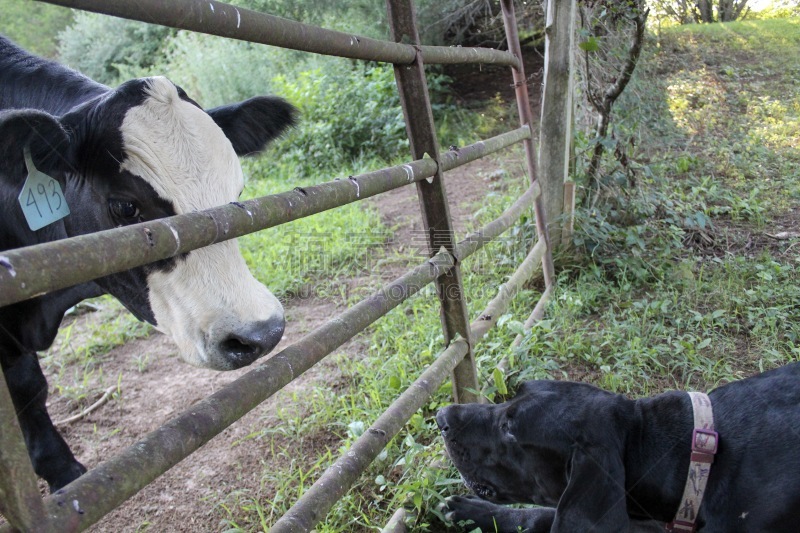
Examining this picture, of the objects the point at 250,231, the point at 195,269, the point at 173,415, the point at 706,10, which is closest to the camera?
the point at 250,231

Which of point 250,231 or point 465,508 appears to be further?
point 465,508

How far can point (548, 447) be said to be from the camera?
185 centimetres

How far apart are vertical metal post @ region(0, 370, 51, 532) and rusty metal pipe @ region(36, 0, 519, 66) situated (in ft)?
2.11

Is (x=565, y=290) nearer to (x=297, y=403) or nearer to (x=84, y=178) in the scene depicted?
(x=297, y=403)

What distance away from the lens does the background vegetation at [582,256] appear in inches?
105

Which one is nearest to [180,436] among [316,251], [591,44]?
[591,44]

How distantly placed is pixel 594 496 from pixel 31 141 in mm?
1825

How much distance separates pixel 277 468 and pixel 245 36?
181 centimetres

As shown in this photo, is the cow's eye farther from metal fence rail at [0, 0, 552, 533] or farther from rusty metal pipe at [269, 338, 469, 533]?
rusty metal pipe at [269, 338, 469, 533]

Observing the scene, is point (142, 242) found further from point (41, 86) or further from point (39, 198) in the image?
point (41, 86)

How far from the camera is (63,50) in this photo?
14023 mm

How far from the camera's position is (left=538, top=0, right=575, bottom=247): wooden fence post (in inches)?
149

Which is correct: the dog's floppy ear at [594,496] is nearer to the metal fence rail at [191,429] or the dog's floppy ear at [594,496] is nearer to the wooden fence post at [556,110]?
the metal fence rail at [191,429]

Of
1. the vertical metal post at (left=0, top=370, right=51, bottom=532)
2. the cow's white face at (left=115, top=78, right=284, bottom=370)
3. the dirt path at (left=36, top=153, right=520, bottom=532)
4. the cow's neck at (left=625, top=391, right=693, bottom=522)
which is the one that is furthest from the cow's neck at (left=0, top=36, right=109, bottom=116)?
the cow's neck at (left=625, top=391, right=693, bottom=522)
